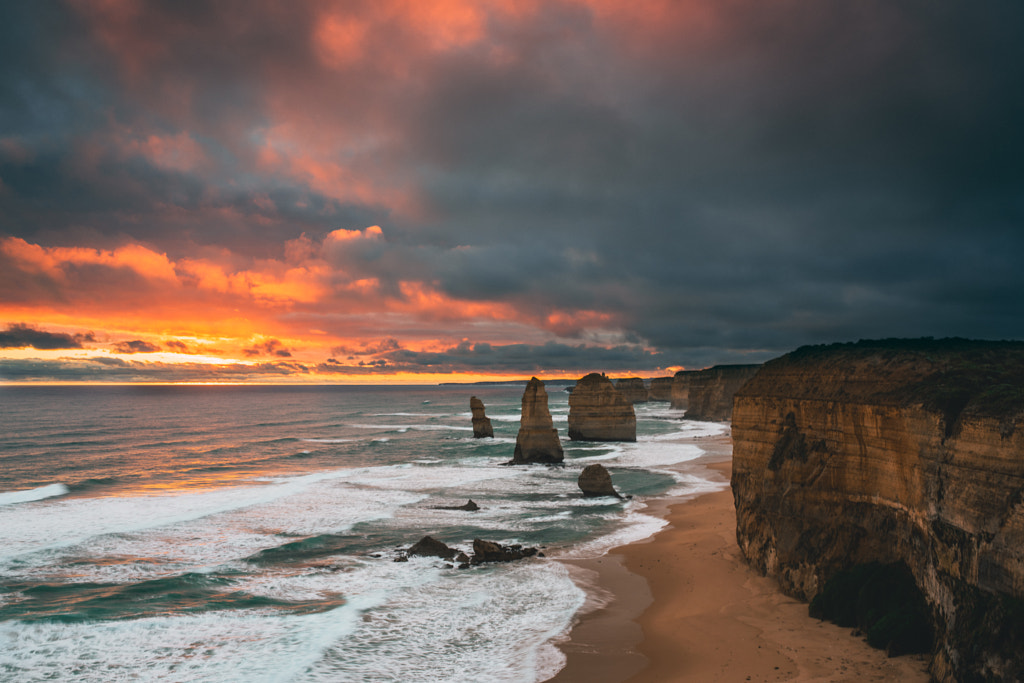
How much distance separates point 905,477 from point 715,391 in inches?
3621

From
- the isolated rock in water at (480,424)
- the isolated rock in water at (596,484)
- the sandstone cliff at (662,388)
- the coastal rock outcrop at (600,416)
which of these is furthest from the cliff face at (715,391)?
the isolated rock in water at (596,484)

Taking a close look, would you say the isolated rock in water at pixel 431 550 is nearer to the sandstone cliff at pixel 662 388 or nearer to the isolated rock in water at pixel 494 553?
the isolated rock in water at pixel 494 553

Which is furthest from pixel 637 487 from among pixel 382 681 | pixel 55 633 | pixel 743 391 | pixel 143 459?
pixel 143 459

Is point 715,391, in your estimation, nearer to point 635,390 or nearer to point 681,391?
point 681,391

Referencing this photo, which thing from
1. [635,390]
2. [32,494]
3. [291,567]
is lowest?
[32,494]

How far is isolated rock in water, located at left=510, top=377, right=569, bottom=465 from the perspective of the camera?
48.8 m

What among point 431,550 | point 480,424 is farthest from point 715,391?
point 431,550

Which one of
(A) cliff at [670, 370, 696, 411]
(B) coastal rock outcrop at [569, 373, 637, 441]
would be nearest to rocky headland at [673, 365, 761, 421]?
(A) cliff at [670, 370, 696, 411]

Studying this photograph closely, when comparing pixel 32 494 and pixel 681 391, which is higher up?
pixel 681 391

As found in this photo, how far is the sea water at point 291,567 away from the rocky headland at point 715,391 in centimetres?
4951

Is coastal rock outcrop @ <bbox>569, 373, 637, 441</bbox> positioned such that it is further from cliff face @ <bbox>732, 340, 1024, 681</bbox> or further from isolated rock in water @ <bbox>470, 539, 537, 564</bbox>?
cliff face @ <bbox>732, 340, 1024, 681</bbox>

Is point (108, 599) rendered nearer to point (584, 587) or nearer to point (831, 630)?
point (584, 587)

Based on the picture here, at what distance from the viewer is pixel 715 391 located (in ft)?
328

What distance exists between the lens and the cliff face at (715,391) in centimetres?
9562
